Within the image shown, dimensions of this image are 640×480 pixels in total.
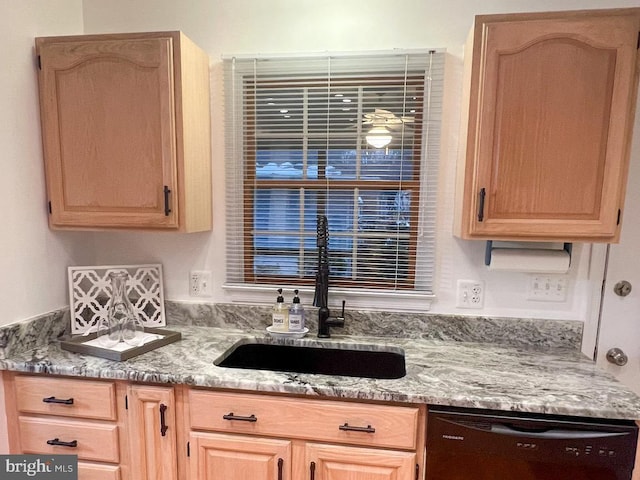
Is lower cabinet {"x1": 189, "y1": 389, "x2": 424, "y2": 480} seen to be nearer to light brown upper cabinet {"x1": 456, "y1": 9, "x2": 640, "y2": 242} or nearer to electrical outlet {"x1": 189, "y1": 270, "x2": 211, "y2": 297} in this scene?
electrical outlet {"x1": 189, "y1": 270, "x2": 211, "y2": 297}

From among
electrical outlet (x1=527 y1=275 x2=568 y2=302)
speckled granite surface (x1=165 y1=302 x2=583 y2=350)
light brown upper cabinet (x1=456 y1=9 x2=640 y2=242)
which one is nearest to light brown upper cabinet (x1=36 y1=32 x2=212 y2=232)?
speckled granite surface (x1=165 y1=302 x2=583 y2=350)

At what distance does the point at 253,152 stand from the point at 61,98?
0.83 metres

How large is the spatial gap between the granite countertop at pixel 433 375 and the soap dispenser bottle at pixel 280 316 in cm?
11

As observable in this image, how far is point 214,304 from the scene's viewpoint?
1888 millimetres

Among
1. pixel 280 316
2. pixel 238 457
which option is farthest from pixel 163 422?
pixel 280 316

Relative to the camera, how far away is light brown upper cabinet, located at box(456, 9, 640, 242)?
51.3 inches

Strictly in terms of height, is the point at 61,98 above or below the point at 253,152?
above

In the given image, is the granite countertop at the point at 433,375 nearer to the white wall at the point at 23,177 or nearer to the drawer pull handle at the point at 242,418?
the drawer pull handle at the point at 242,418

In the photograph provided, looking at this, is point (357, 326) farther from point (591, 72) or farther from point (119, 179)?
point (591, 72)

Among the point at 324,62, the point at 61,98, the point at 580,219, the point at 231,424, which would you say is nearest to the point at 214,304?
the point at 231,424

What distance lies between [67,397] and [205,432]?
0.55 meters

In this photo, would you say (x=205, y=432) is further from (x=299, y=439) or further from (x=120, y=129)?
(x=120, y=129)

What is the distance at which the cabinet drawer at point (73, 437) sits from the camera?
1.42m

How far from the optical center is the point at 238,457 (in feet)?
4.43
